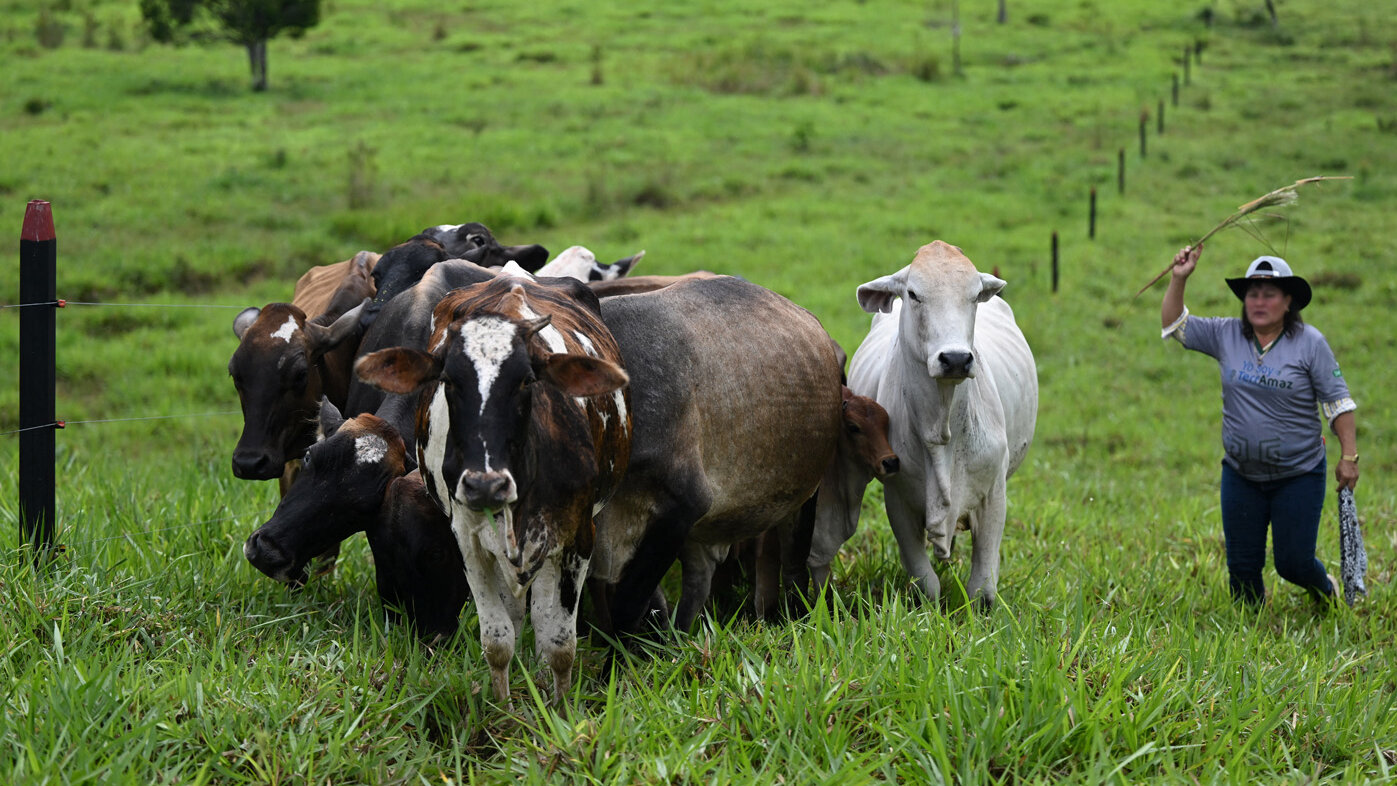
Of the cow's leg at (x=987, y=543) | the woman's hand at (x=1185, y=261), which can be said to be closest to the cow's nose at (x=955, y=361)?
the cow's leg at (x=987, y=543)

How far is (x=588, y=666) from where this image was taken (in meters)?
4.91

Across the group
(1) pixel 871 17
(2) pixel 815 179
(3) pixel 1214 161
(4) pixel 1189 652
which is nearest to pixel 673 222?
(2) pixel 815 179

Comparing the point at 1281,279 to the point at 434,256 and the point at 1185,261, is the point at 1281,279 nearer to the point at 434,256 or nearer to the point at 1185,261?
the point at 1185,261

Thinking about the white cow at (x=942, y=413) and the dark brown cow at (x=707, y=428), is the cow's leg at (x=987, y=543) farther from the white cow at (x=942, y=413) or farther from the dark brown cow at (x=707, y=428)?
the dark brown cow at (x=707, y=428)

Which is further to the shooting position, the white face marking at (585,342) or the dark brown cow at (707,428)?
the dark brown cow at (707,428)

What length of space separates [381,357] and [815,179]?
16.6 metres

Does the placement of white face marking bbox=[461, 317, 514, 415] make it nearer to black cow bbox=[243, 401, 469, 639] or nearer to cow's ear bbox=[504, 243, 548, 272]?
black cow bbox=[243, 401, 469, 639]

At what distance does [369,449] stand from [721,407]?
1.37m

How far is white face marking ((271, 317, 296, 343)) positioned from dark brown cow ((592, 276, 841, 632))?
1.52m

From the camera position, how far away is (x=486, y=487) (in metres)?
3.62

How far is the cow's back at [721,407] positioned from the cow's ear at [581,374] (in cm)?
71

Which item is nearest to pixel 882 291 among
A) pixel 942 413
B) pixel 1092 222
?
pixel 942 413

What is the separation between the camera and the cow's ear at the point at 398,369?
3873mm

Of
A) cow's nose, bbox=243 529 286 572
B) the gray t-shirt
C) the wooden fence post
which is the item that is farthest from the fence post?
the wooden fence post
